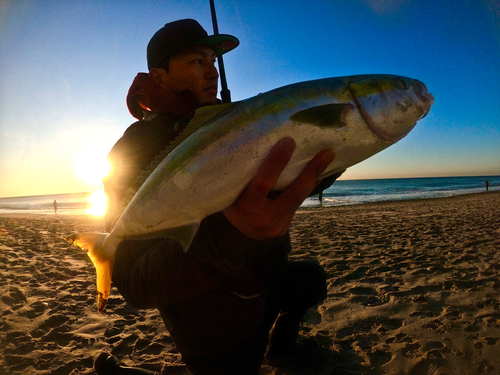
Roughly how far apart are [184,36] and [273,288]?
247 centimetres

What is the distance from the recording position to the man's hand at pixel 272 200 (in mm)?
1546

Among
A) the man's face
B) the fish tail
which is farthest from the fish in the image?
the man's face

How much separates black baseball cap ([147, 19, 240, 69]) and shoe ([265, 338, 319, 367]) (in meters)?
3.10

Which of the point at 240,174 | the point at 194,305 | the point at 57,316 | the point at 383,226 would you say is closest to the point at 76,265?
the point at 57,316

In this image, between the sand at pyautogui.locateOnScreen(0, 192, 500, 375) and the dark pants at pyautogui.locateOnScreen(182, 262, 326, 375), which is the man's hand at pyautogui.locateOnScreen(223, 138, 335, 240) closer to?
the dark pants at pyautogui.locateOnScreen(182, 262, 326, 375)

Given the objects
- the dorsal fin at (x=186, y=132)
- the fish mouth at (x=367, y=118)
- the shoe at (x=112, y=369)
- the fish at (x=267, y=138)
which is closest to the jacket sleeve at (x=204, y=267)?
the fish at (x=267, y=138)

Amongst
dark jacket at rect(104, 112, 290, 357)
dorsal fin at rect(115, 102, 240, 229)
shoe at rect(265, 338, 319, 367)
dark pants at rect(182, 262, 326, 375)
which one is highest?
dorsal fin at rect(115, 102, 240, 229)

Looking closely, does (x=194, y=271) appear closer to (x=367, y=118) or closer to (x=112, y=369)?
(x=367, y=118)

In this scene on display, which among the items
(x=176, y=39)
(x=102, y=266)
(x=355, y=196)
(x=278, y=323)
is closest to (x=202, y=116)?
(x=176, y=39)

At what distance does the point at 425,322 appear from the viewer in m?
3.16

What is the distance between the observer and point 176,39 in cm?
251

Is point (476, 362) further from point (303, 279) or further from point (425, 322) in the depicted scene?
point (303, 279)

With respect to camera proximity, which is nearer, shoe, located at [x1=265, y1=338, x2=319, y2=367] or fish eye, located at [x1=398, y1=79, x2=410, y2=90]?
fish eye, located at [x1=398, y1=79, x2=410, y2=90]

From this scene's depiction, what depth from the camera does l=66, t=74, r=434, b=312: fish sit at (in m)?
1.59
